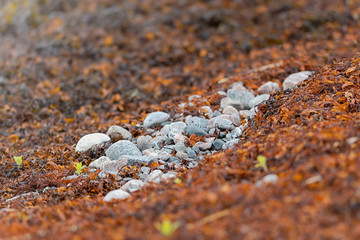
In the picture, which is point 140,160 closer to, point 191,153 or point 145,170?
point 145,170

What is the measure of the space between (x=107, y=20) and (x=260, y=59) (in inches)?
167

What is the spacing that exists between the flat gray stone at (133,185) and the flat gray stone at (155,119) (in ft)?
5.48

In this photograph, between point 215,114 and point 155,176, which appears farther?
point 215,114

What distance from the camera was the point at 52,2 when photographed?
10617 mm

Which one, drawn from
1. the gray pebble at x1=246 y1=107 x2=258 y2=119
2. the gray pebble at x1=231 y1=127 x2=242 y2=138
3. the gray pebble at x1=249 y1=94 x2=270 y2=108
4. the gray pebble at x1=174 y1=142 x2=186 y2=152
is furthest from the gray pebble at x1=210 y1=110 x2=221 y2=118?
the gray pebble at x1=174 y1=142 x2=186 y2=152

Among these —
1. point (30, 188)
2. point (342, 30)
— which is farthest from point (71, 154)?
point (342, 30)

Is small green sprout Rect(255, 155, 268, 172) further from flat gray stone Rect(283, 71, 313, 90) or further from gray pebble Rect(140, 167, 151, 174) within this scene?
flat gray stone Rect(283, 71, 313, 90)

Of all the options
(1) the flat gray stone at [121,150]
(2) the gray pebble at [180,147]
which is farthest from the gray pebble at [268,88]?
(1) the flat gray stone at [121,150]

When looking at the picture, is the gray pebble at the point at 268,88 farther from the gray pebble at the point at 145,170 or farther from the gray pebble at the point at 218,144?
the gray pebble at the point at 145,170

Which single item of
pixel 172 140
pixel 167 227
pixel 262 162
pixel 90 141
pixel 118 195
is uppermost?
pixel 167 227

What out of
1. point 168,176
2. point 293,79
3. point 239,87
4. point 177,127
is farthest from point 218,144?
point 293,79

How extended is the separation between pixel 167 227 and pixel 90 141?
113 inches

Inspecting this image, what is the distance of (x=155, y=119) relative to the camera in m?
5.18

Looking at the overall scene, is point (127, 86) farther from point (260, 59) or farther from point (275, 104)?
point (275, 104)
